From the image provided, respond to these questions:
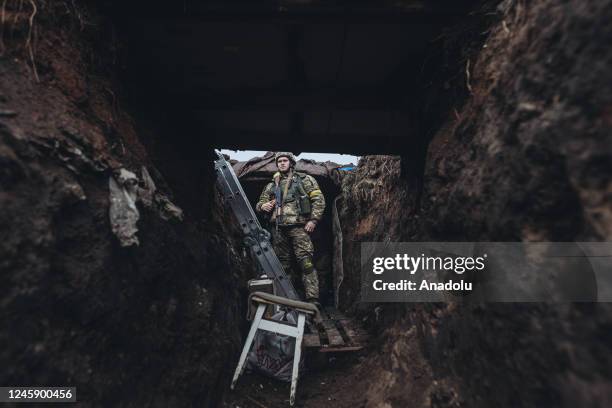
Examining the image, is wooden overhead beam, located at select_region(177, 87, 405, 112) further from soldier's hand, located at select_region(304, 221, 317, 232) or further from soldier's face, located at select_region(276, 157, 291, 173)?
soldier's face, located at select_region(276, 157, 291, 173)

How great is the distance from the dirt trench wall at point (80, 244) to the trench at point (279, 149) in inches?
0.5

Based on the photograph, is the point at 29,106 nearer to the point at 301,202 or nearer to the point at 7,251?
the point at 7,251

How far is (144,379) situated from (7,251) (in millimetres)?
1288

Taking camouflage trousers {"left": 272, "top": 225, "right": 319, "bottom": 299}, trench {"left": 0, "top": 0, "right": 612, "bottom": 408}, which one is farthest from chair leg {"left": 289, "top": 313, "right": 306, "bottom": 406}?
camouflage trousers {"left": 272, "top": 225, "right": 319, "bottom": 299}

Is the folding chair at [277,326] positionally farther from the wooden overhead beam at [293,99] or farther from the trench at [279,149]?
the wooden overhead beam at [293,99]

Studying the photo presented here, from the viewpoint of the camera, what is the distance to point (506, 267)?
5.66ft

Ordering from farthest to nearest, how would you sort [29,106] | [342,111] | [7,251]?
1. [342,111]
2. [29,106]
3. [7,251]

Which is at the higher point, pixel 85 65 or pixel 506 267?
pixel 85 65

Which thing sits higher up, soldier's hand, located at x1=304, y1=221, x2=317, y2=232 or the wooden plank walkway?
soldier's hand, located at x1=304, y1=221, x2=317, y2=232

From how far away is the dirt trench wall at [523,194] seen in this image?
1233 mm

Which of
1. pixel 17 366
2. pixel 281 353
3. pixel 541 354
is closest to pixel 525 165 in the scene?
A: pixel 541 354

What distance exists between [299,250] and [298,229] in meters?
0.37

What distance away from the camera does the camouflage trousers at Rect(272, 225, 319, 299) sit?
18.1 ft

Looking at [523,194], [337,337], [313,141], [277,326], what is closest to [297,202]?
[313,141]
